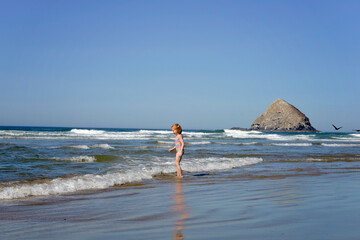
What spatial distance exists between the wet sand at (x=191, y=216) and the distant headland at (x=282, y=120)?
110 metres

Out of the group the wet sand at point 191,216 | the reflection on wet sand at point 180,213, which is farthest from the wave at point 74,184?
the reflection on wet sand at point 180,213

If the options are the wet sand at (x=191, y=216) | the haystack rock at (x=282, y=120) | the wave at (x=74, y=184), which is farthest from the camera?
the haystack rock at (x=282, y=120)

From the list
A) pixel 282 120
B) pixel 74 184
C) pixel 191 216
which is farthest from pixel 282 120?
pixel 191 216

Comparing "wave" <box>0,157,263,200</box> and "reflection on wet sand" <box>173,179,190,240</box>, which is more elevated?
"reflection on wet sand" <box>173,179,190,240</box>

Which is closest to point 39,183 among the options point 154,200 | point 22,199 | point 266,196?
point 22,199

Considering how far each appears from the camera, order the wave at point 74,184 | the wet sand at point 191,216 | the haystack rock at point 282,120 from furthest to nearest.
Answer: the haystack rock at point 282,120 → the wave at point 74,184 → the wet sand at point 191,216

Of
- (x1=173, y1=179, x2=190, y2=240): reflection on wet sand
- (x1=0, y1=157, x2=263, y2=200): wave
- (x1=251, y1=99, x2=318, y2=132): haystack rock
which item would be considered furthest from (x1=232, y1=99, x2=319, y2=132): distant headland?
(x1=173, y1=179, x2=190, y2=240): reflection on wet sand

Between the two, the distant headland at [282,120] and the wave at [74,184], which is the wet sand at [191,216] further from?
the distant headland at [282,120]

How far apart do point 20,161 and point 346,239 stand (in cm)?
1187

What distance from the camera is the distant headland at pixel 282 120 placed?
112 meters

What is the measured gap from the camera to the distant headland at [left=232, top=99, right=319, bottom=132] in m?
112

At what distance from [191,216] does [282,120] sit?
114596 mm

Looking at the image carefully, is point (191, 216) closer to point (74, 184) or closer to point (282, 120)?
point (74, 184)

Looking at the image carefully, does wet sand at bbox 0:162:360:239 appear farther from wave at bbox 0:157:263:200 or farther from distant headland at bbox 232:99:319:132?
distant headland at bbox 232:99:319:132
